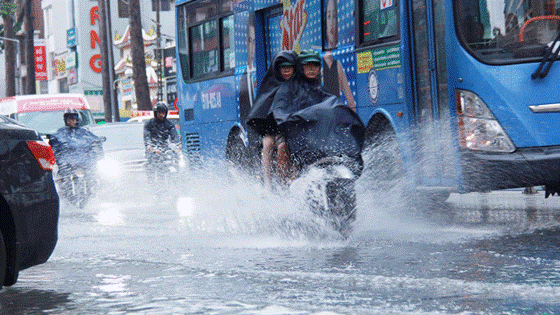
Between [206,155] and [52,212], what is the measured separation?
10285 millimetres

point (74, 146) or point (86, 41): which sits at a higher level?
point (86, 41)

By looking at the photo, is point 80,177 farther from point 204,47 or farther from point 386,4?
point 386,4

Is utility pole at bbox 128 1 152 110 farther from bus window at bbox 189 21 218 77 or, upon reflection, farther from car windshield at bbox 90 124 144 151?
bus window at bbox 189 21 218 77

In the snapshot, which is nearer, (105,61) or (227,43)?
(227,43)

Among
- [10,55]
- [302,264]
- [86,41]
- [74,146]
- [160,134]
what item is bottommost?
[302,264]

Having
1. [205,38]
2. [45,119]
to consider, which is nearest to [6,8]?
[45,119]

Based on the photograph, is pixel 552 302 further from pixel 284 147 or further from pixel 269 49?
pixel 269 49

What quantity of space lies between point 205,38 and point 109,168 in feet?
11.8

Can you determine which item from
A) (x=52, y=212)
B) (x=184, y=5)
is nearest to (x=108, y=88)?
(x=184, y=5)

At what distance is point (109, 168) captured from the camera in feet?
61.8

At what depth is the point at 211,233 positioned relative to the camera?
10320 mm

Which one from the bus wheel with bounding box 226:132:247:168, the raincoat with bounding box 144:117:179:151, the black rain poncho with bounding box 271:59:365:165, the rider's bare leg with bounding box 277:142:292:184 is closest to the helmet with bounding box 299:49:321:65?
the black rain poncho with bounding box 271:59:365:165

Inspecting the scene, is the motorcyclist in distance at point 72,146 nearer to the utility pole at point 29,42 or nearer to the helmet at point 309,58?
the helmet at point 309,58

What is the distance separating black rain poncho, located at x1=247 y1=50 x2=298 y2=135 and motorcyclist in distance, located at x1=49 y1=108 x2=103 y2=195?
8.13 metres
